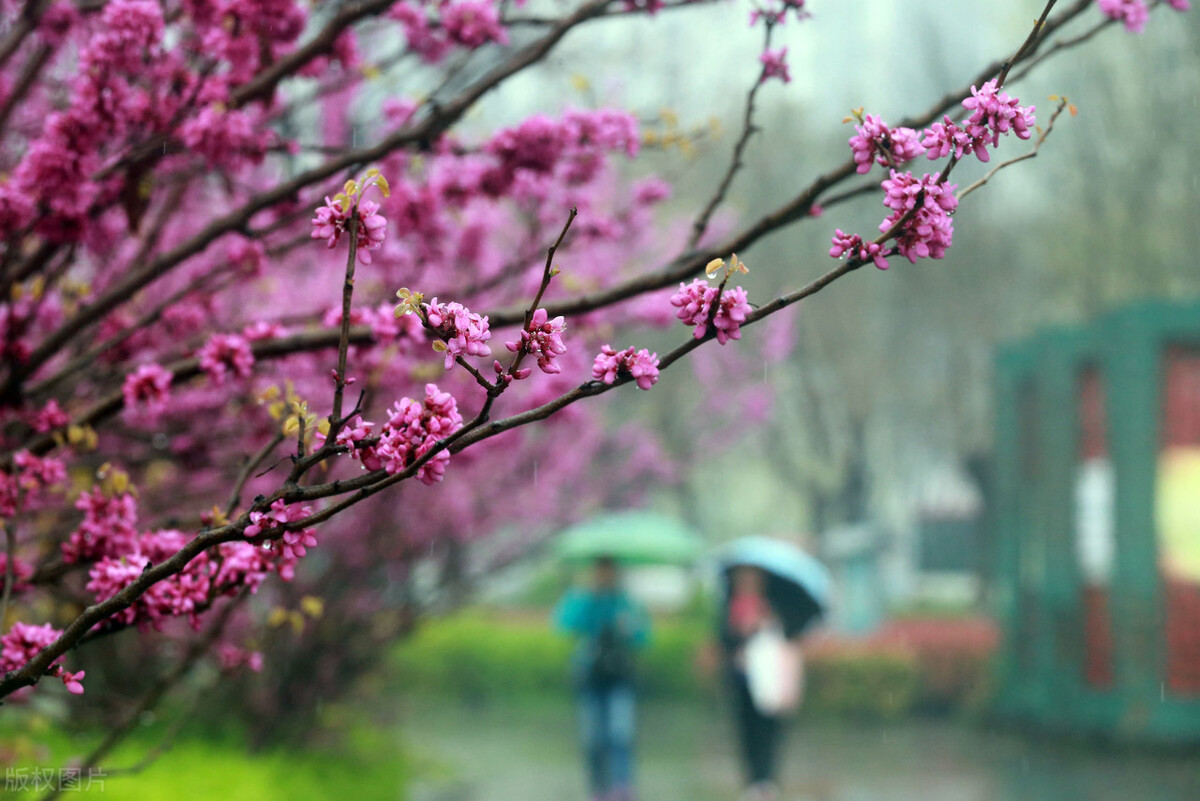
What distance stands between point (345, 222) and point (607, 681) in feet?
26.1

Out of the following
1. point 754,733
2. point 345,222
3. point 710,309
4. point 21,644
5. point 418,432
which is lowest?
point 21,644

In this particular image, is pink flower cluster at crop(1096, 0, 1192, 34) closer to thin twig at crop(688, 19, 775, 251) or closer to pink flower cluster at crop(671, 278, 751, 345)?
thin twig at crop(688, 19, 775, 251)

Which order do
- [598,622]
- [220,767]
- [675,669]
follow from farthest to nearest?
[675,669] → [598,622] → [220,767]

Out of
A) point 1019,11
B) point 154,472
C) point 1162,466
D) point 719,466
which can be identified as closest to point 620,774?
point 154,472

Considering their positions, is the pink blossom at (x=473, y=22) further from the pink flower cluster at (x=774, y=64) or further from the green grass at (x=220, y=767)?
the green grass at (x=220, y=767)

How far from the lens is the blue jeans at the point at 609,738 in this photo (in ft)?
30.8

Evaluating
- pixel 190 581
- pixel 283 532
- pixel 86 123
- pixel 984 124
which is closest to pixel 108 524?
pixel 190 581

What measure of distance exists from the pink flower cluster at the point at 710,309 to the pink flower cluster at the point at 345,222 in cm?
48

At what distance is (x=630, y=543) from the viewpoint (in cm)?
1251

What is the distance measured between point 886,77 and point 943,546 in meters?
10.1

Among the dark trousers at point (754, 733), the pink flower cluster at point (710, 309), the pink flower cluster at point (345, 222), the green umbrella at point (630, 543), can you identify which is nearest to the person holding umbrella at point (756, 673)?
the dark trousers at point (754, 733)

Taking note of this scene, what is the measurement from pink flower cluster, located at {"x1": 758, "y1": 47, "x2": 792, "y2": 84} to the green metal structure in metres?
11.4

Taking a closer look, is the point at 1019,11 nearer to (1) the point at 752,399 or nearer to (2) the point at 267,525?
(1) the point at 752,399

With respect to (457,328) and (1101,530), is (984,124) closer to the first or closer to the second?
(457,328)
